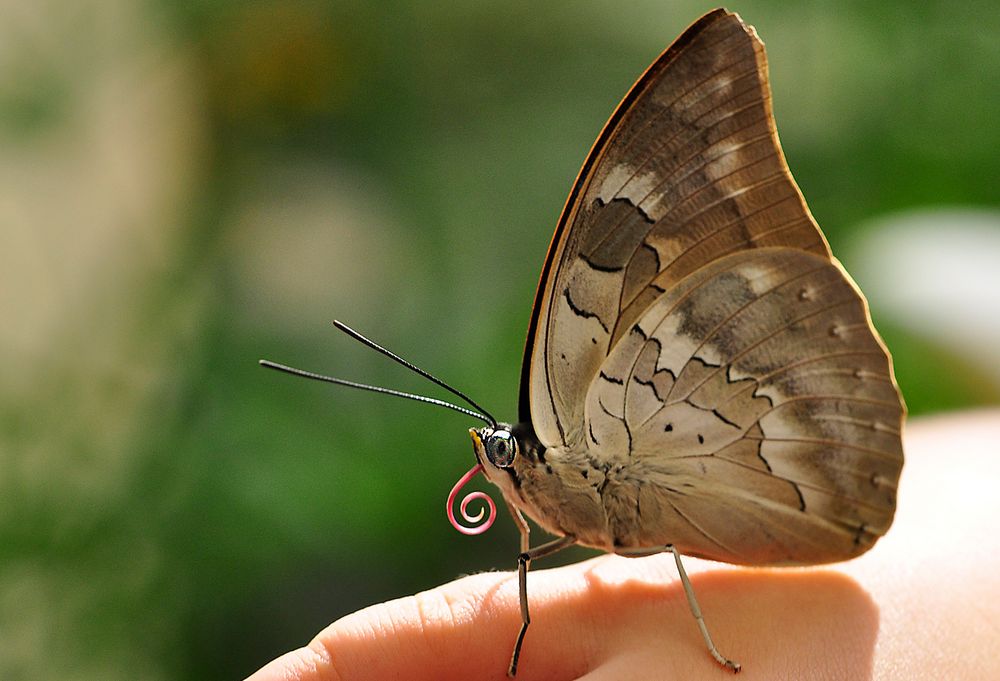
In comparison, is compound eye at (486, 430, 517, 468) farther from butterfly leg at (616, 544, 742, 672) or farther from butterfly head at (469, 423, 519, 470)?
butterfly leg at (616, 544, 742, 672)

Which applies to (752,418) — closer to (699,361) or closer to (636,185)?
(699,361)

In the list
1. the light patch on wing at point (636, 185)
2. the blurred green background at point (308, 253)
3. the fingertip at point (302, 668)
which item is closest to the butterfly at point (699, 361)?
the light patch on wing at point (636, 185)

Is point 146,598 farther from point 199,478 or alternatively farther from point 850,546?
point 850,546

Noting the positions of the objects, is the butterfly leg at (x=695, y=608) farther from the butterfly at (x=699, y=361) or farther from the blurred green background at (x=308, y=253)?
the blurred green background at (x=308, y=253)

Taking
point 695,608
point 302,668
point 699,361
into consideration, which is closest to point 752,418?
point 699,361

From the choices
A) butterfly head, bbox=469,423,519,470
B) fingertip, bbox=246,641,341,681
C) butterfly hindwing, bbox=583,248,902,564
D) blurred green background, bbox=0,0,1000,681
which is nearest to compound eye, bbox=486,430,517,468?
butterfly head, bbox=469,423,519,470

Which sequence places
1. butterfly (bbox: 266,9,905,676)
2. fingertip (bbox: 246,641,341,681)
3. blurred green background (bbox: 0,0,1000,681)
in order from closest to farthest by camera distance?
fingertip (bbox: 246,641,341,681), butterfly (bbox: 266,9,905,676), blurred green background (bbox: 0,0,1000,681)

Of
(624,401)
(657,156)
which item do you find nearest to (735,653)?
(624,401)
